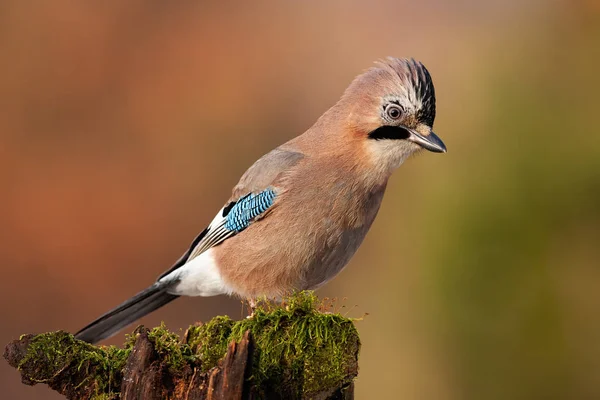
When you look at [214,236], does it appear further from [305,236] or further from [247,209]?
[305,236]

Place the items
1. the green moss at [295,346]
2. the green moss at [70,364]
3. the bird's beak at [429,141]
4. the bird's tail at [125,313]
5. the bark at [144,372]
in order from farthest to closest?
the bird's tail at [125,313]
the bird's beak at [429,141]
the green moss at [295,346]
the green moss at [70,364]
the bark at [144,372]

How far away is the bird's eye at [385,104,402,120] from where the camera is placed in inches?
222

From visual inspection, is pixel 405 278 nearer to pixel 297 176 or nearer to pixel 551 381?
pixel 551 381

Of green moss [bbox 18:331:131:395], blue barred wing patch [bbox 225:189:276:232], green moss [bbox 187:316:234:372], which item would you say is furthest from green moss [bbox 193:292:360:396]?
blue barred wing patch [bbox 225:189:276:232]

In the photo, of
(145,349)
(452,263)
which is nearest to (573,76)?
(452,263)

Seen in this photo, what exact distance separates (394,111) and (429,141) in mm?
342

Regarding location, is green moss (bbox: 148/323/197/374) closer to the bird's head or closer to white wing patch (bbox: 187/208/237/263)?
white wing patch (bbox: 187/208/237/263)

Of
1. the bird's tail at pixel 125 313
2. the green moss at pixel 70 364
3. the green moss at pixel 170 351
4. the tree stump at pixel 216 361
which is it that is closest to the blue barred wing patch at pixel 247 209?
the bird's tail at pixel 125 313

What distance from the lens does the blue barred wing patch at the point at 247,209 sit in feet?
19.5

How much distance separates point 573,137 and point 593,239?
123 centimetres

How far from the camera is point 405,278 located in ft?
31.1

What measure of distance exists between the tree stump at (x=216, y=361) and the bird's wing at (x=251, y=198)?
1378mm

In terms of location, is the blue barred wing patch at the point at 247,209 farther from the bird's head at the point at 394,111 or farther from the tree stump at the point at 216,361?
the tree stump at the point at 216,361

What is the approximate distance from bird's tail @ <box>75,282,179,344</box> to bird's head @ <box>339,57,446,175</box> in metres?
2.09
